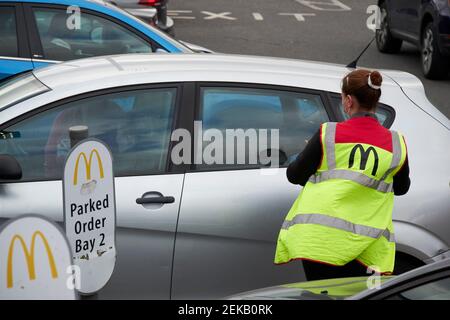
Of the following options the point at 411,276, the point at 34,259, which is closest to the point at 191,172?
the point at 34,259

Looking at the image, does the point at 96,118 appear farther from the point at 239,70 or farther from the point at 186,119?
the point at 239,70

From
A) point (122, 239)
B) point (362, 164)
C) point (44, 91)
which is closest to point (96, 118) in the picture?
point (44, 91)

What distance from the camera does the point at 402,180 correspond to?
15.9 ft

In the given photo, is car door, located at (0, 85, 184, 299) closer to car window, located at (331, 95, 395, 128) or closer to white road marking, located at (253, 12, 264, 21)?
car window, located at (331, 95, 395, 128)

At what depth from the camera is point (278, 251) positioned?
15.7ft

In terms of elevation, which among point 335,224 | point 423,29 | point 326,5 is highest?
point 326,5

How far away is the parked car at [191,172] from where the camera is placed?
5238 millimetres

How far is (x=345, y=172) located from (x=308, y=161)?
176 millimetres

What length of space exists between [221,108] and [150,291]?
3.40 ft

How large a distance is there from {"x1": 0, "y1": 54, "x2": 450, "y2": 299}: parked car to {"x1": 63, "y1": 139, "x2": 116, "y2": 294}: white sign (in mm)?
646

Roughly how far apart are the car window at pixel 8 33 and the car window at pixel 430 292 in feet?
17.3

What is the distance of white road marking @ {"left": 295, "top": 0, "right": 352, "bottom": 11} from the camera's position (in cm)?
1958

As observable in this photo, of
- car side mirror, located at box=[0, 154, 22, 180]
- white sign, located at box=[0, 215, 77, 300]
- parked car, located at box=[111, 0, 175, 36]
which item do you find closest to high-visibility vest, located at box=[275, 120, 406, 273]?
white sign, located at box=[0, 215, 77, 300]

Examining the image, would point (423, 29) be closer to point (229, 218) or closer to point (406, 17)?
point (406, 17)
